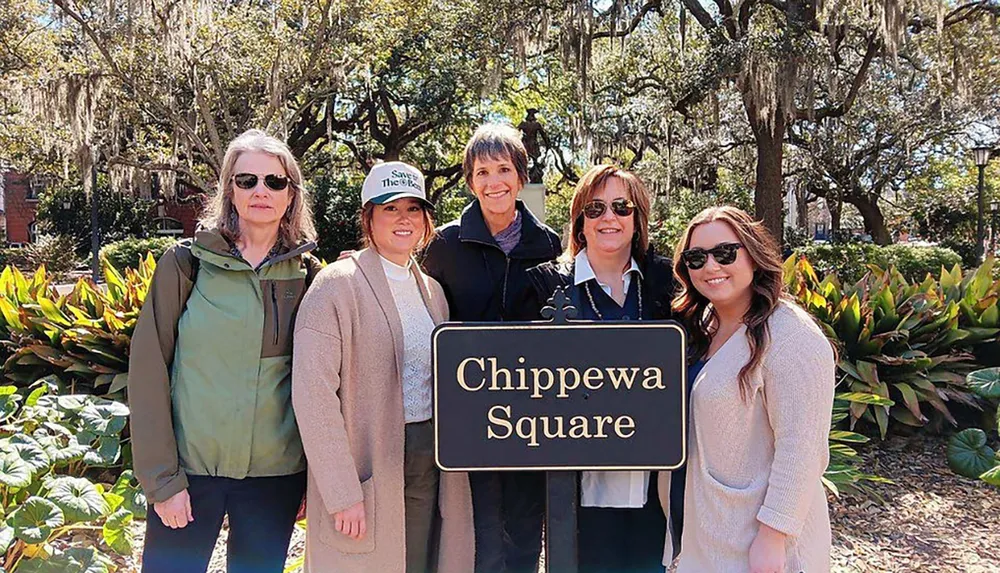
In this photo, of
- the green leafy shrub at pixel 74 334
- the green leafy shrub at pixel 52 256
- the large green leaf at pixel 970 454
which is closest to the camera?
the large green leaf at pixel 970 454

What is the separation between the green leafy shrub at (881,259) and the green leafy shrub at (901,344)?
9300 mm

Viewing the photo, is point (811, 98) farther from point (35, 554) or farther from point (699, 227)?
point (35, 554)

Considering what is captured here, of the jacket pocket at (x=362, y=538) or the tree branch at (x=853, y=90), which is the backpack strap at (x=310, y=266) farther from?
the tree branch at (x=853, y=90)

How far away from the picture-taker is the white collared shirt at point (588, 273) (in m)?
2.08

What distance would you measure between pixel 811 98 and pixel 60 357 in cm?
1043

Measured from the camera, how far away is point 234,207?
2061mm

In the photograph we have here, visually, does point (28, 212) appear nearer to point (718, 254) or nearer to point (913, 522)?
point (913, 522)

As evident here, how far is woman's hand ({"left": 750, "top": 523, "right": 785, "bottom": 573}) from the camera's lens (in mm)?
1600

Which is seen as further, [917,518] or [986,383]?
[986,383]

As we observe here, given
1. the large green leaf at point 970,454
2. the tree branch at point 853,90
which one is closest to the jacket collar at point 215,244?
the large green leaf at point 970,454

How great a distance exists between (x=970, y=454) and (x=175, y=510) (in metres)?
3.98

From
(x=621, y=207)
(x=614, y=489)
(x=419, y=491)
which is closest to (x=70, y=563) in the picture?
(x=419, y=491)

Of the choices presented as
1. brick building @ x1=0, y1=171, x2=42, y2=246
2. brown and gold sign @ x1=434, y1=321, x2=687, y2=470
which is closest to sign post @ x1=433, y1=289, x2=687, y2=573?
brown and gold sign @ x1=434, y1=321, x2=687, y2=470

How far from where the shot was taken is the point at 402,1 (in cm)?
1455
